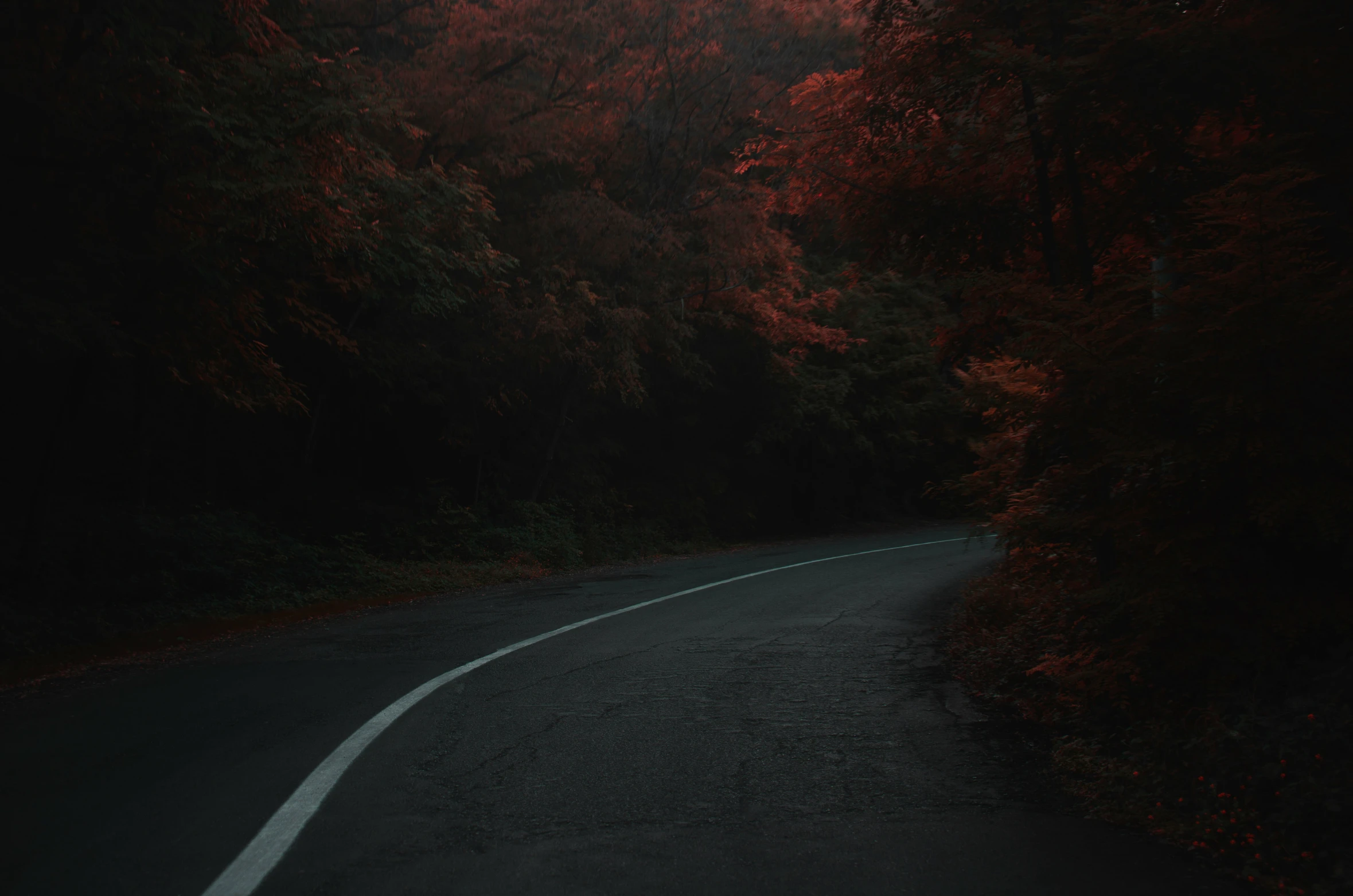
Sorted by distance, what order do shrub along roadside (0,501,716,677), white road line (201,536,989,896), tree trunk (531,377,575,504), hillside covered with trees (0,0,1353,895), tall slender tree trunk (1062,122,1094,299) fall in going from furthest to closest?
tree trunk (531,377,575,504), shrub along roadside (0,501,716,677), tall slender tree trunk (1062,122,1094,299), hillside covered with trees (0,0,1353,895), white road line (201,536,989,896)

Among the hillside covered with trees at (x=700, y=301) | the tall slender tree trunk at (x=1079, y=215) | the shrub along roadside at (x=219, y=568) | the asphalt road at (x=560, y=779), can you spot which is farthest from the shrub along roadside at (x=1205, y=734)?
the shrub along roadside at (x=219, y=568)

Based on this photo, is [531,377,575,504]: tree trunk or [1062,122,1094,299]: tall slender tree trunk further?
[531,377,575,504]: tree trunk

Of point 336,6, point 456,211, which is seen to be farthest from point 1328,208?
point 336,6

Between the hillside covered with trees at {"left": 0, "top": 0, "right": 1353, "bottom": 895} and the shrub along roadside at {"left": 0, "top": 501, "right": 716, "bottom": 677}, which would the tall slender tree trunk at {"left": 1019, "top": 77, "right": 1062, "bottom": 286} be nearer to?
the hillside covered with trees at {"left": 0, "top": 0, "right": 1353, "bottom": 895}

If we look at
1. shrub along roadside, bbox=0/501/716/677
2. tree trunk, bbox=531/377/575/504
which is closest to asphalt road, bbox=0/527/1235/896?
shrub along roadside, bbox=0/501/716/677

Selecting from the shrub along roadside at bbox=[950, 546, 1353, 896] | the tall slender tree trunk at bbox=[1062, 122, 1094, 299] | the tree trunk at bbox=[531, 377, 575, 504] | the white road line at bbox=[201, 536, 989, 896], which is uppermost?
the tree trunk at bbox=[531, 377, 575, 504]

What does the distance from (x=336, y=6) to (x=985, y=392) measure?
1343 centimetres

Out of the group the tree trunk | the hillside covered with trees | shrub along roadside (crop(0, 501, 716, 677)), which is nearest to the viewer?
the hillside covered with trees

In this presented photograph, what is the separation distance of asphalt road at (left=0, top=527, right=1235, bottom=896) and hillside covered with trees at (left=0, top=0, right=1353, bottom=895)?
75 cm

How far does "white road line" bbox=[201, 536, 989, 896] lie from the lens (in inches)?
158

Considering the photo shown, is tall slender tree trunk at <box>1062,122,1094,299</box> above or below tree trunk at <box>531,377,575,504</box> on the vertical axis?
below

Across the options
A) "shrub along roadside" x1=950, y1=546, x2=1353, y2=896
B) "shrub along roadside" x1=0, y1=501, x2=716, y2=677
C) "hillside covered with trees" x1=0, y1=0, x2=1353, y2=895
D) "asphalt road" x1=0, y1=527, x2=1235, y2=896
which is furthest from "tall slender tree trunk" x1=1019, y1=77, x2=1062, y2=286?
"shrub along roadside" x1=0, y1=501, x2=716, y2=677

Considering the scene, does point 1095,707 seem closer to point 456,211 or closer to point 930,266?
point 930,266

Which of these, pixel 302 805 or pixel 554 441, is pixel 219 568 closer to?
pixel 554 441
